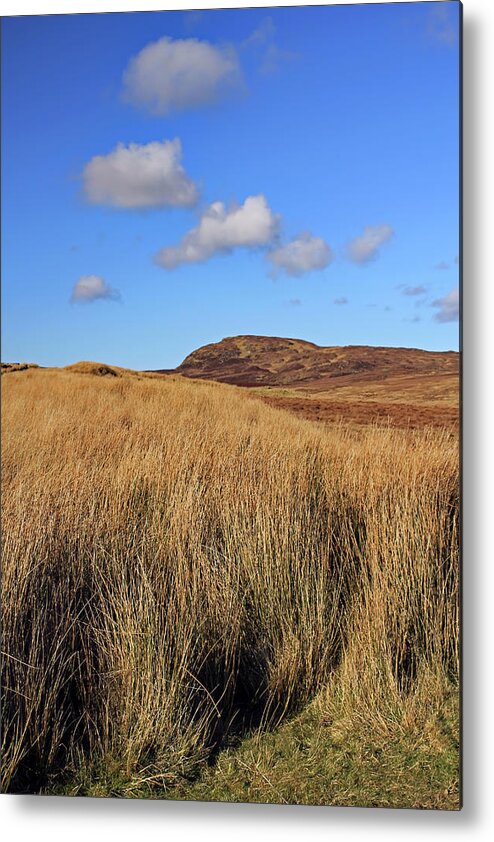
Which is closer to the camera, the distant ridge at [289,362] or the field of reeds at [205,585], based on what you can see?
the field of reeds at [205,585]

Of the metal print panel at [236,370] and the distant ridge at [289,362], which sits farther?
the distant ridge at [289,362]

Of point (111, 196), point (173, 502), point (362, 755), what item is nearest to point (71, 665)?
point (173, 502)

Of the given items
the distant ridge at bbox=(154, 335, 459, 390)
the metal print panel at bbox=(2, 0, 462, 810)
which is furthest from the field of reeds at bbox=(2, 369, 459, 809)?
the distant ridge at bbox=(154, 335, 459, 390)

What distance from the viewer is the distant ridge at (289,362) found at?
10.9 feet

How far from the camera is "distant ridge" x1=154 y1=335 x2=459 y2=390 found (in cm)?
332

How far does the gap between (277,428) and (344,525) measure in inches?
20.6

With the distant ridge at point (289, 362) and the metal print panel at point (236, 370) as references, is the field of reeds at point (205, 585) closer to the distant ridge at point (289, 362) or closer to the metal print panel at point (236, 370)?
the metal print panel at point (236, 370)

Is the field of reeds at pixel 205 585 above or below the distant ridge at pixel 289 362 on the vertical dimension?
below

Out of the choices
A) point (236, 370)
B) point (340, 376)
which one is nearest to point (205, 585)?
point (236, 370)

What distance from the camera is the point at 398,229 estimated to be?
10.7 ft

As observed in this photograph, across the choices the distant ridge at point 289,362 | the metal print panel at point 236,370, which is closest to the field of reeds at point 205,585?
the metal print panel at point 236,370

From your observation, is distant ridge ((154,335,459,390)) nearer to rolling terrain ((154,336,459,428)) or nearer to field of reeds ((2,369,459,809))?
rolling terrain ((154,336,459,428))

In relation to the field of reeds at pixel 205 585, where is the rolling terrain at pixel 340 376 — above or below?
above

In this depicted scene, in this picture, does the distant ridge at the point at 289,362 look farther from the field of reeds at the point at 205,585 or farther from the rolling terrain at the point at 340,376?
the field of reeds at the point at 205,585
